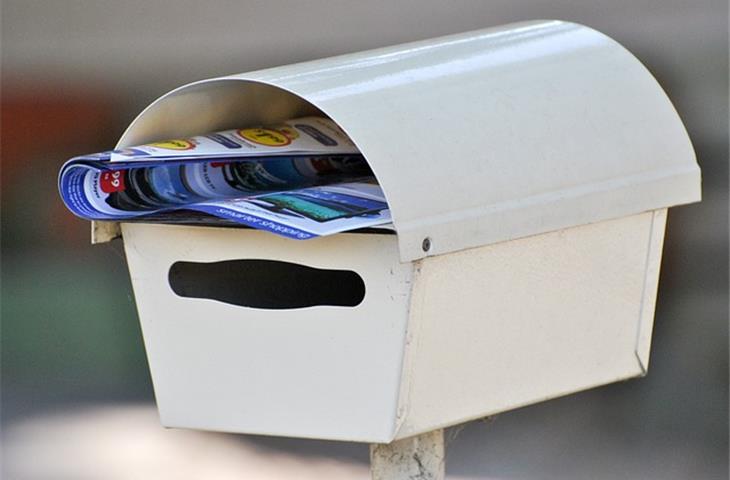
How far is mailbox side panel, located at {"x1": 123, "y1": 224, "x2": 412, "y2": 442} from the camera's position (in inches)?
48.6

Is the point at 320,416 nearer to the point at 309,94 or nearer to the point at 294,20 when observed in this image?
the point at 309,94

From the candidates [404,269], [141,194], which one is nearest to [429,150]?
[404,269]

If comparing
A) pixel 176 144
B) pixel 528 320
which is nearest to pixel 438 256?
pixel 528 320

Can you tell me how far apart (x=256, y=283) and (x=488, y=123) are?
0.30 metres

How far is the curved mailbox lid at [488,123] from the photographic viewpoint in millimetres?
1227

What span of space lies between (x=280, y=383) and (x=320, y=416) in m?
0.05

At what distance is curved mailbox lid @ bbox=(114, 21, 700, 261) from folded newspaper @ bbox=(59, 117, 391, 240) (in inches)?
1.6

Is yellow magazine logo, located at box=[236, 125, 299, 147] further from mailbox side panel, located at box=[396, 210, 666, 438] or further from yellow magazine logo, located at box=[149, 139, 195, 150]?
mailbox side panel, located at box=[396, 210, 666, 438]

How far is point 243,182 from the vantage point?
4.76ft

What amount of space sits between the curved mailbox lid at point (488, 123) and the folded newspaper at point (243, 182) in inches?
1.6

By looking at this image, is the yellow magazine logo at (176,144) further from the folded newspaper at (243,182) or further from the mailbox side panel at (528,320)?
the mailbox side panel at (528,320)

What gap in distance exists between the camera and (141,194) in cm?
138

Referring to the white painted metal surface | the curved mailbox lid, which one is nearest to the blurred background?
the curved mailbox lid

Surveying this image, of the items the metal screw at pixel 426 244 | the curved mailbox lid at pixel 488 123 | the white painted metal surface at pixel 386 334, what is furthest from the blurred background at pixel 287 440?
the metal screw at pixel 426 244
